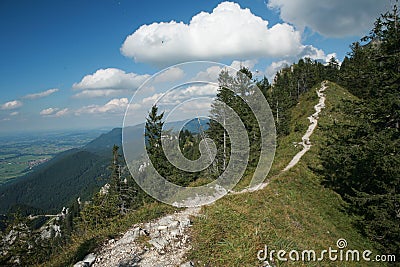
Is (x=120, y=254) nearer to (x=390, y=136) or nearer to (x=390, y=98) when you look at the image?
(x=390, y=136)

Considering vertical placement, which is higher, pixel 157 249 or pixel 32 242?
pixel 157 249

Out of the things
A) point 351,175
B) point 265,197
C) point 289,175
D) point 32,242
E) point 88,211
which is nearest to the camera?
point 265,197

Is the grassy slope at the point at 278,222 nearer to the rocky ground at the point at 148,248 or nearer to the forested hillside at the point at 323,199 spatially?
the forested hillside at the point at 323,199

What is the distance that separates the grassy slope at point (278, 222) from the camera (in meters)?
7.77

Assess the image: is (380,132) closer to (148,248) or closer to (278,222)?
(278,222)

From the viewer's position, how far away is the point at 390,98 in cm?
1154

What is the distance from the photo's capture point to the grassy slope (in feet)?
25.5

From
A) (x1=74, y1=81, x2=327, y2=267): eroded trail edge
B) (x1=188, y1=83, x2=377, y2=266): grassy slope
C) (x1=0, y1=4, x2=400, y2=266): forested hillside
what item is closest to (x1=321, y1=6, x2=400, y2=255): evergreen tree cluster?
(x1=0, y1=4, x2=400, y2=266): forested hillside

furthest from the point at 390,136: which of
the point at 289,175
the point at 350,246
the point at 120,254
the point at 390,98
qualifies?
the point at 120,254

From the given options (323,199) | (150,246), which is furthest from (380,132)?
(150,246)

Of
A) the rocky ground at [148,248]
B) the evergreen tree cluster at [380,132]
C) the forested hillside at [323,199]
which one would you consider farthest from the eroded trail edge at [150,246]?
the evergreen tree cluster at [380,132]

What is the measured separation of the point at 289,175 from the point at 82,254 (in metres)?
17.4

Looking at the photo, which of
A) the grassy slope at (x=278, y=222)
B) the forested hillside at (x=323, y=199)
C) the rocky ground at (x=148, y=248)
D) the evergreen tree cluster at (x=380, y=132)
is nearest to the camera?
the rocky ground at (x=148, y=248)

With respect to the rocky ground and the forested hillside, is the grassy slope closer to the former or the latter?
the forested hillside
